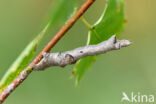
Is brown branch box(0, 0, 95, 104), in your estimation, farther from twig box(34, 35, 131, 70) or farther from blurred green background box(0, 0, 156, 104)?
blurred green background box(0, 0, 156, 104)

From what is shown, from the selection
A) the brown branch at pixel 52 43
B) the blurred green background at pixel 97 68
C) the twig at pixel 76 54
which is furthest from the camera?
the blurred green background at pixel 97 68

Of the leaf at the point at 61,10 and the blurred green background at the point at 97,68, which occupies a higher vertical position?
the blurred green background at the point at 97,68

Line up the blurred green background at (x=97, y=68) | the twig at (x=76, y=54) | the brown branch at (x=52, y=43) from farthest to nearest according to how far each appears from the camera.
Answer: the blurred green background at (x=97, y=68), the brown branch at (x=52, y=43), the twig at (x=76, y=54)

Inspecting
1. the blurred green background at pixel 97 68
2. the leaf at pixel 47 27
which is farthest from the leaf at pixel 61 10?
the blurred green background at pixel 97 68

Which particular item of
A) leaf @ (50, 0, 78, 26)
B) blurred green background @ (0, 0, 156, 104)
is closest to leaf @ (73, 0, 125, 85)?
leaf @ (50, 0, 78, 26)

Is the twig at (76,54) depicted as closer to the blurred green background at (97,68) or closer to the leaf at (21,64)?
the leaf at (21,64)

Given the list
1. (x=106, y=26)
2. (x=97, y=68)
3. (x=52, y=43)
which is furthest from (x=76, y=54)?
(x=97, y=68)
